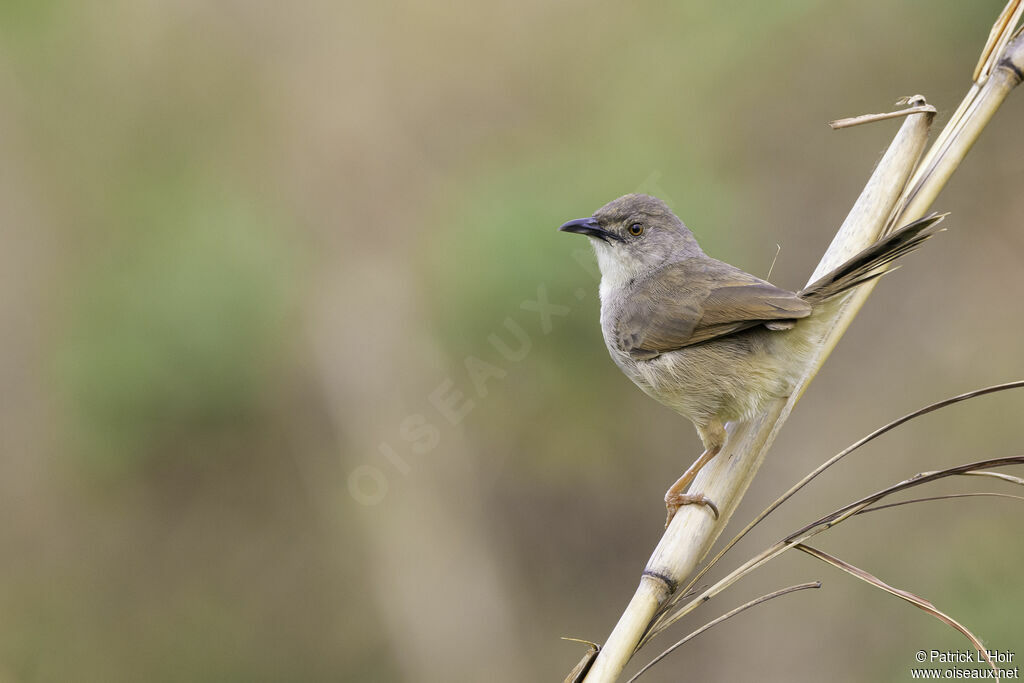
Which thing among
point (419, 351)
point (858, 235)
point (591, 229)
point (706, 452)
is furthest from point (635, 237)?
point (419, 351)

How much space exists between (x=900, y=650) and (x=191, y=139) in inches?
254

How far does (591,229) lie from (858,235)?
1253 millimetres

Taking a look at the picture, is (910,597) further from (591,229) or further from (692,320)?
(591,229)

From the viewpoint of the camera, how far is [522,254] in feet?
19.9

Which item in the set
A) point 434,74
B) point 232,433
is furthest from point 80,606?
point 434,74

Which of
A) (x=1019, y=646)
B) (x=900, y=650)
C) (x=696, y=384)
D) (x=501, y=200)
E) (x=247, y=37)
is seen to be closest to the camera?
(x=696, y=384)

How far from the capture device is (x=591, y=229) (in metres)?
3.43

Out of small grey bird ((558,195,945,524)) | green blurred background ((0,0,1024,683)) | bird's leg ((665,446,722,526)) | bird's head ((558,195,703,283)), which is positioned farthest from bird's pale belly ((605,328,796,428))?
green blurred background ((0,0,1024,683))

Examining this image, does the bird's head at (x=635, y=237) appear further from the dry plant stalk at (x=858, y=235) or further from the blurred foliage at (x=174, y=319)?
the blurred foliage at (x=174, y=319)

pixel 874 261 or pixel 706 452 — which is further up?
pixel 874 261

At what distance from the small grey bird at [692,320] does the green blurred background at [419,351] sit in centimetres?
253

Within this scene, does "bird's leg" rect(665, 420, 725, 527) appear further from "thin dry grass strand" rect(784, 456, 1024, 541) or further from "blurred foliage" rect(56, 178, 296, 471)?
"blurred foliage" rect(56, 178, 296, 471)

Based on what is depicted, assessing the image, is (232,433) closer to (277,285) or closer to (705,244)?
(277,285)

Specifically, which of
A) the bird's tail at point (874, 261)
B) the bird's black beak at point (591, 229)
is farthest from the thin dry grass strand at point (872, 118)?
the bird's black beak at point (591, 229)
